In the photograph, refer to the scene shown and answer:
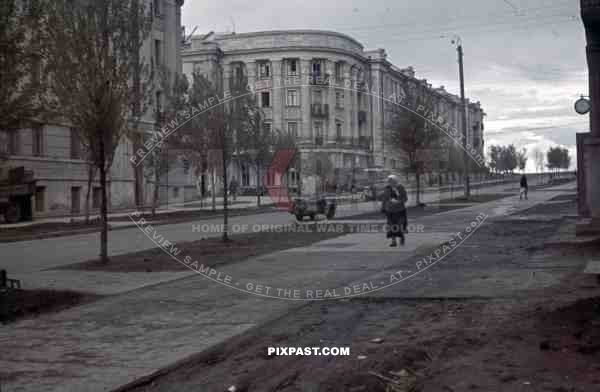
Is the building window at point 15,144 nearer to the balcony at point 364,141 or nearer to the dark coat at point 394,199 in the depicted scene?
the dark coat at point 394,199

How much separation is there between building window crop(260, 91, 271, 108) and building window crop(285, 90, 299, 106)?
308 cm

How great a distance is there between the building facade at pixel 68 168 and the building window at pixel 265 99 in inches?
280

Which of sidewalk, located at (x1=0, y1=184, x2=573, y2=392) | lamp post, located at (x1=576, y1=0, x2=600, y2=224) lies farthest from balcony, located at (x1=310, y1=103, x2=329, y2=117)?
sidewalk, located at (x1=0, y1=184, x2=573, y2=392)

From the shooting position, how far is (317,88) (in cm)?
4625

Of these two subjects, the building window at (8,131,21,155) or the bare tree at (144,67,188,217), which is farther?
the bare tree at (144,67,188,217)

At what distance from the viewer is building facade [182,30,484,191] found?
145 feet

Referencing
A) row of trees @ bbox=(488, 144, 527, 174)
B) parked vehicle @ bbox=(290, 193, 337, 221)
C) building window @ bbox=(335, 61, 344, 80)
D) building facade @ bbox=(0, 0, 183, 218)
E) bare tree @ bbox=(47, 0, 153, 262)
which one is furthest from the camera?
row of trees @ bbox=(488, 144, 527, 174)

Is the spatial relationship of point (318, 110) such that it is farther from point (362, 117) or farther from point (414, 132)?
point (414, 132)

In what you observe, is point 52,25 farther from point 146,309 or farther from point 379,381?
point 379,381

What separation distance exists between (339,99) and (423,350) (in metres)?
49.9

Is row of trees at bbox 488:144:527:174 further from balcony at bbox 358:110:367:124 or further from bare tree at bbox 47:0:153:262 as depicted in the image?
bare tree at bbox 47:0:153:262

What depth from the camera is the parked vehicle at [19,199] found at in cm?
2883

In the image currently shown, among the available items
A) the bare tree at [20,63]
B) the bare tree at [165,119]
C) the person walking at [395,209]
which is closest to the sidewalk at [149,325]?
the person walking at [395,209]

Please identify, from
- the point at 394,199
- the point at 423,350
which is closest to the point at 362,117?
the point at 394,199
